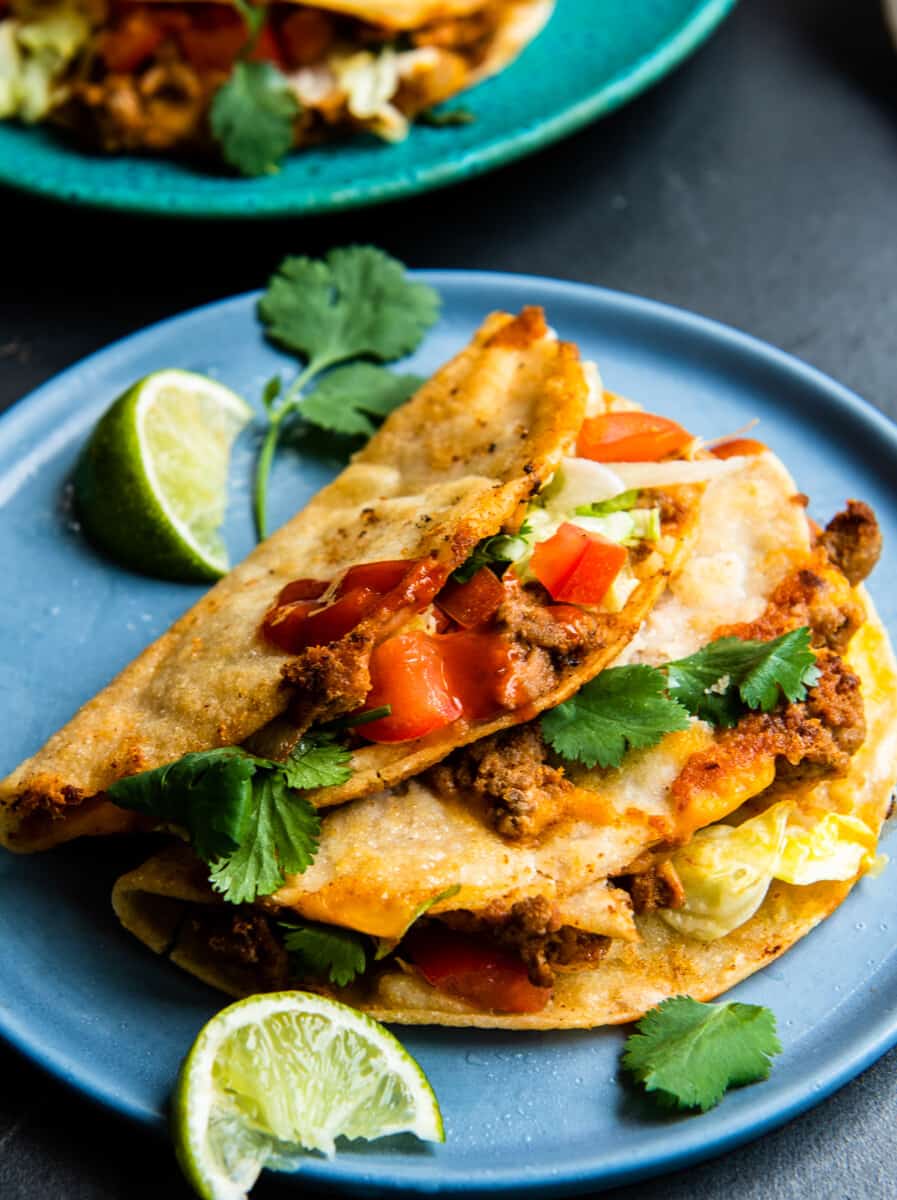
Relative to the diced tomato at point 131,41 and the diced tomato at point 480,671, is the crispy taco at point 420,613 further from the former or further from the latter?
the diced tomato at point 131,41

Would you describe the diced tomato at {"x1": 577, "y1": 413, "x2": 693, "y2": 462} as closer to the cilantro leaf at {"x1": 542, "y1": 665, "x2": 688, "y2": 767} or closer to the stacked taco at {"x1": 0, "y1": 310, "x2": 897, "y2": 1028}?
the stacked taco at {"x1": 0, "y1": 310, "x2": 897, "y2": 1028}

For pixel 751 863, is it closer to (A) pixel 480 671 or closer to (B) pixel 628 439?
(A) pixel 480 671

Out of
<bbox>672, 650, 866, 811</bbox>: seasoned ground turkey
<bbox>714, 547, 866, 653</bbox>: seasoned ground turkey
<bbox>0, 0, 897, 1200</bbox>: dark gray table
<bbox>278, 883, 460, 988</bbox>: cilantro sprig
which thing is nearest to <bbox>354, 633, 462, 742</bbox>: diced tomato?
<bbox>278, 883, 460, 988</bbox>: cilantro sprig

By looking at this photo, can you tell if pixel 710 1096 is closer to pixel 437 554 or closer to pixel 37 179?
pixel 437 554

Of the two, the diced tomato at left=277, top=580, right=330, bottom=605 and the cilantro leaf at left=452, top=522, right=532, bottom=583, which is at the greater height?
the cilantro leaf at left=452, top=522, right=532, bottom=583

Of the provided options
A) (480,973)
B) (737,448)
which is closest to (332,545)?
(480,973)

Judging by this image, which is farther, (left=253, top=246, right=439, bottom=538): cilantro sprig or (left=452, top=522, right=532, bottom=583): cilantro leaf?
(left=253, top=246, right=439, bottom=538): cilantro sprig

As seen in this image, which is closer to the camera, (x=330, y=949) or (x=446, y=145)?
(x=330, y=949)
